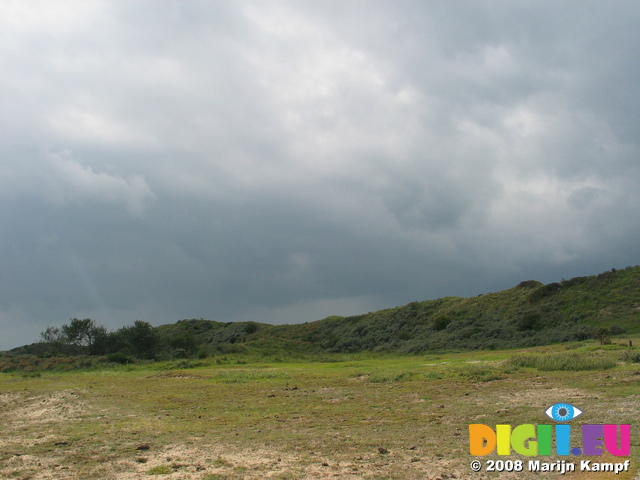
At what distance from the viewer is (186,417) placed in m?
16.5

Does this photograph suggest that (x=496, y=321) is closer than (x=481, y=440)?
No

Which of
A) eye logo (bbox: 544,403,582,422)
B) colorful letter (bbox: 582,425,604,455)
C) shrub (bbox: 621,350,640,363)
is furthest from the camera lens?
shrub (bbox: 621,350,640,363)

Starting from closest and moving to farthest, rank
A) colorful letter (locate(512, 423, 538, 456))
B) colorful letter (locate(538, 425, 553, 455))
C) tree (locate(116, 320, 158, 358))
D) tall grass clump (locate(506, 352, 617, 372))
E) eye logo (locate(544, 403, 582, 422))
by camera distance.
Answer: colorful letter (locate(538, 425, 553, 455))
colorful letter (locate(512, 423, 538, 456))
eye logo (locate(544, 403, 582, 422))
tall grass clump (locate(506, 352, 617, 372))
tree (locate(116, 320, 158, 358))

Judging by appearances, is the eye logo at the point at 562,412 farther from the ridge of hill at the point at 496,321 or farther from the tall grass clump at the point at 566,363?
the ridge of hill at the point at 496,321

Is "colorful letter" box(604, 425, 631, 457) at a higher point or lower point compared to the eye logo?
higher

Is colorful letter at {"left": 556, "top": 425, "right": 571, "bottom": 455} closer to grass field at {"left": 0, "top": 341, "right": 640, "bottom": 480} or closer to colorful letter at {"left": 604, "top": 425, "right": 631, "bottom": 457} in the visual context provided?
grass field at {"left": 0, "top": 341, "right": 640, "bottom": 480}

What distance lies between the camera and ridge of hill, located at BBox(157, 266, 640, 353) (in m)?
49.6

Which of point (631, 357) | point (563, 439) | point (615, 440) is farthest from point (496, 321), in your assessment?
point (615, 440)

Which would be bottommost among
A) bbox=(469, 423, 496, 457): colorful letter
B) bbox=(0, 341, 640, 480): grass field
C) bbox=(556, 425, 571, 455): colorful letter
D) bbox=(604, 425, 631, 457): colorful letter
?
bbox=(0, 341, 640, 480): grass field

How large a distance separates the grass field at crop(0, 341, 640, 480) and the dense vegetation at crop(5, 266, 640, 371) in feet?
67.6

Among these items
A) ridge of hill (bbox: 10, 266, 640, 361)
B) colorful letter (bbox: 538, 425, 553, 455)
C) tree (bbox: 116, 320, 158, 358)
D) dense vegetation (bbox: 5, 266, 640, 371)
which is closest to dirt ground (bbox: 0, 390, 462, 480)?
colorful letter (bbox: 538, 425, 553, 455)

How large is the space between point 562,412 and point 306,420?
736cm

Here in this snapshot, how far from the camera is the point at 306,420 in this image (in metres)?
15.0

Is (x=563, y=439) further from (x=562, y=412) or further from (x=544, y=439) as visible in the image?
(x=562, y=412)
